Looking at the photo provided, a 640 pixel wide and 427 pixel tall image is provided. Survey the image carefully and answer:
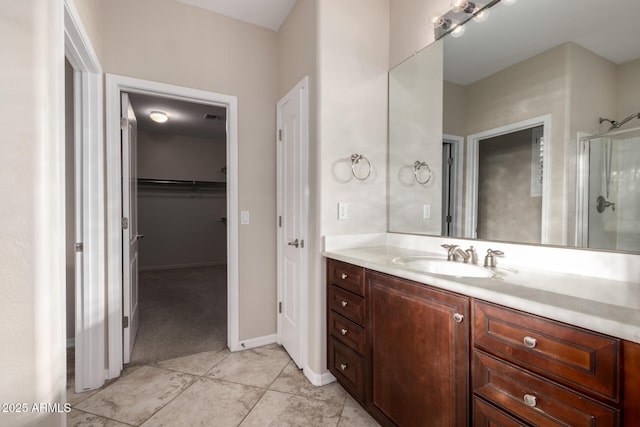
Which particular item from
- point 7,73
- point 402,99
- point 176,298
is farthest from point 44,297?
point 176,298

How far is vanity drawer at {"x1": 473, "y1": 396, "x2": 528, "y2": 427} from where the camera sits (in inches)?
34.4

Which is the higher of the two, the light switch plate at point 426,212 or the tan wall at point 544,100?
the tan wall at point 544,100

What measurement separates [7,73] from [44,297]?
708 millimetres

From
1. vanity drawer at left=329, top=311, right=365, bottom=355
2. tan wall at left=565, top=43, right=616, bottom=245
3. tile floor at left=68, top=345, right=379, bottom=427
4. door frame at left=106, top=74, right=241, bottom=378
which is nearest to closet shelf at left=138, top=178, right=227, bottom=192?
door frame at left=106, top=74, right=241, bottom=378

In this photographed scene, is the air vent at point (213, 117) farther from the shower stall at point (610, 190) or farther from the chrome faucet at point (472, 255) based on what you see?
the shower stall at point (610, 190)

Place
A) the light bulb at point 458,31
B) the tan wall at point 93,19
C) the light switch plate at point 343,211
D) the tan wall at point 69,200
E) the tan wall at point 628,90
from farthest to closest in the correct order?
the tan wall at point 69,200 → the light switch plate at point 343,211 → the light bulb at point 458,31 → the tan wall at point 93,19 → the tan wall at point 628,90

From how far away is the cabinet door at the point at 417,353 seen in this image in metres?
1.03

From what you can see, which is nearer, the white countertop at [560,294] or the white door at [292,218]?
the white countertop at [560,294]

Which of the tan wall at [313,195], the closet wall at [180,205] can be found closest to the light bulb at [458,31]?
the tan wall at [313,195]

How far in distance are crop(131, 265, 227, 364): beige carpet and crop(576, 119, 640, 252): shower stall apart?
2565mm

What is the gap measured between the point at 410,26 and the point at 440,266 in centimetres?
162

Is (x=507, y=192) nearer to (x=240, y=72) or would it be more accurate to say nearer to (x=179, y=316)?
(x=240, y=72)

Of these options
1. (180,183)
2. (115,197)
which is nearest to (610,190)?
(115,197)

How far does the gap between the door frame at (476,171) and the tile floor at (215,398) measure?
1293 mm
